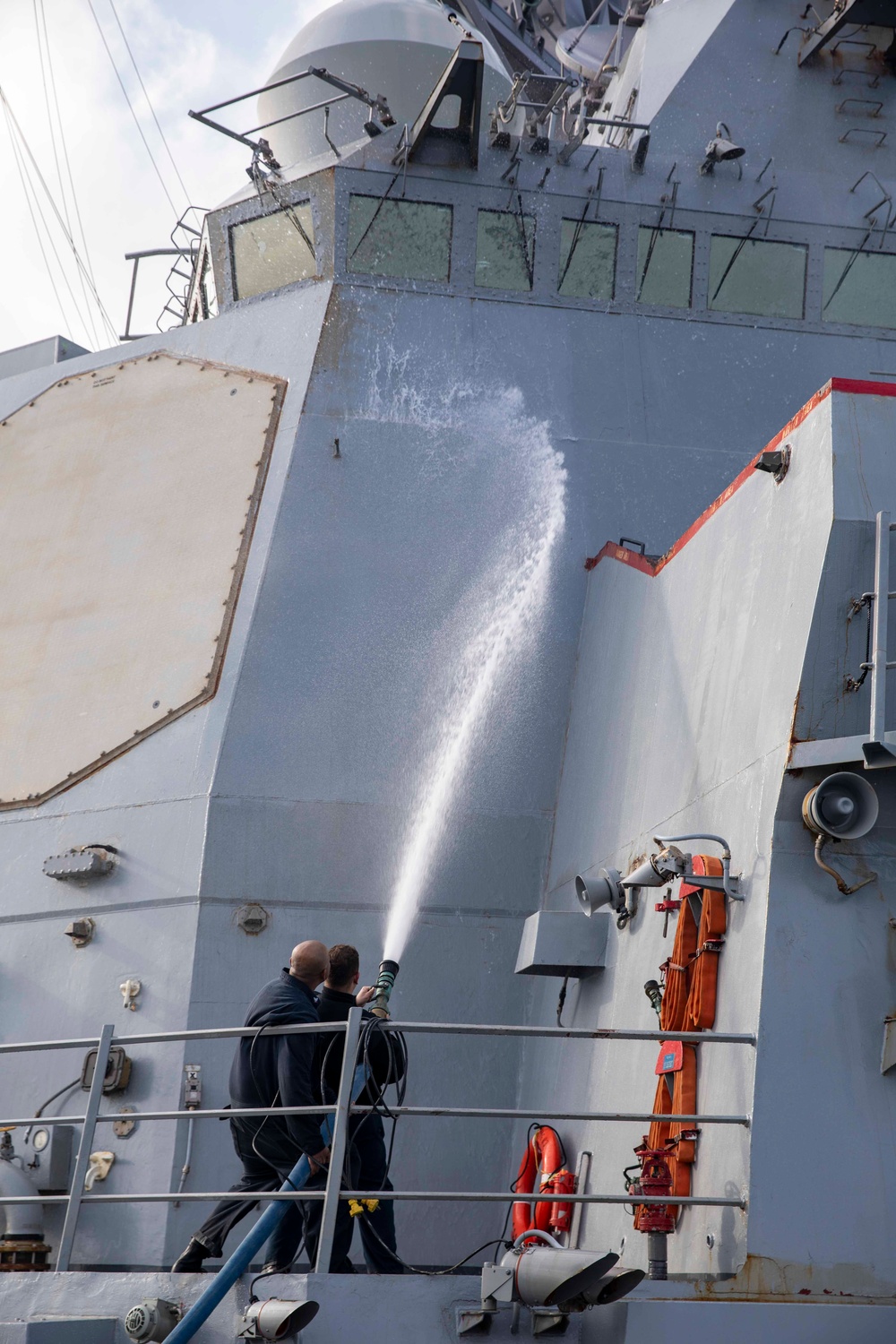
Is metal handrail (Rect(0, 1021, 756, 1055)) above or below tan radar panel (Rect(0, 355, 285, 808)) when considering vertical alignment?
below

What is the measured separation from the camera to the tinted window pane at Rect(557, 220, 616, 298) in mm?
10695

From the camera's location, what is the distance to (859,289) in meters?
10.9

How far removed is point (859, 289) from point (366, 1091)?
7903 mm

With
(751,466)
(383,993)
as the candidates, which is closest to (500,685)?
(751,466)

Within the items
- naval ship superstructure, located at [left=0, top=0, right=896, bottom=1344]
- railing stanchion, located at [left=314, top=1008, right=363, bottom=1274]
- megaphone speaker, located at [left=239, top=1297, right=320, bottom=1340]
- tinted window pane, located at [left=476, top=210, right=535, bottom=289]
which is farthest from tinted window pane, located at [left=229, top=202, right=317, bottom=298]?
megaphone speaker, located at [left=239, top=1297, right=320, bottom=1340]

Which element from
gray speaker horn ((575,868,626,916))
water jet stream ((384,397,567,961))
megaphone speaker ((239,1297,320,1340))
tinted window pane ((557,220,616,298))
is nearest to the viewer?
megaphone speaker ((239,1297,320,1340))

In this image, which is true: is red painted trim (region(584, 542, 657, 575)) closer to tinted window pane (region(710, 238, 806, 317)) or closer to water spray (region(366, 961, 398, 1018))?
tinted window pane (region(710, 238, 806, 317))

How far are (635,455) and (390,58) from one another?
5887mm

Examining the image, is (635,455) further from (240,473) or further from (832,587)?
(832,587)

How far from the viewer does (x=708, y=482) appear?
10227mm

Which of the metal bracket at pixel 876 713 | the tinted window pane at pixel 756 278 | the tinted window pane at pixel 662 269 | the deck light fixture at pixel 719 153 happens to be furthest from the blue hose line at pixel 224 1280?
the deck light fixture at pixel 719 153

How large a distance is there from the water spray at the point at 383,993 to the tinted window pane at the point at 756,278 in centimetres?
662

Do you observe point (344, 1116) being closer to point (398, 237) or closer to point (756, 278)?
point (398, 237)

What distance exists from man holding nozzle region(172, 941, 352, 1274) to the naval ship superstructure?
218 mm
